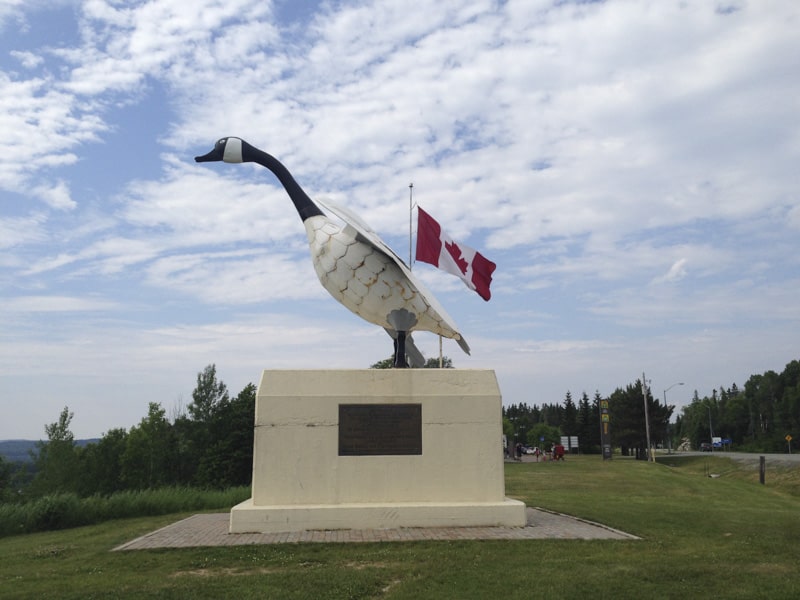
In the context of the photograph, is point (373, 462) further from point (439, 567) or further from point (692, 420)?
point (692, 420)

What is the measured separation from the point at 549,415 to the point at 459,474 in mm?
88506

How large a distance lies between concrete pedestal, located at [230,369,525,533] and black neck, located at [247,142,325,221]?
285cm

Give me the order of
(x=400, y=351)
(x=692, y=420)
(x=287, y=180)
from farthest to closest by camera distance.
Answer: (x=692, y=420) → (x=287, y=180) → (x=400, y=351)

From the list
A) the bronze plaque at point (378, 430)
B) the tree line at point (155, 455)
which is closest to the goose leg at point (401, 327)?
the bronze plaque at point (378, 430)

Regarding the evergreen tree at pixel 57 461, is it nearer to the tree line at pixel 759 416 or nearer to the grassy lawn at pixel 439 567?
the grassy lawn at pixel 439 567

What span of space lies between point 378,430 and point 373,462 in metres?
0.50

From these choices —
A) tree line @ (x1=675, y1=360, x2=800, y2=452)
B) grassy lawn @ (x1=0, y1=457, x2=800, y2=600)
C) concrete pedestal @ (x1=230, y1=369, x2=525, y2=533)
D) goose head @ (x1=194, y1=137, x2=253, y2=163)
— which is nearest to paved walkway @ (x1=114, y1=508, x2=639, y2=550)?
concrete pedestal @ (x1=230, y1=369, x2=525, y2=533)

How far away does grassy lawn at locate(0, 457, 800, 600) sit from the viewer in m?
6.04

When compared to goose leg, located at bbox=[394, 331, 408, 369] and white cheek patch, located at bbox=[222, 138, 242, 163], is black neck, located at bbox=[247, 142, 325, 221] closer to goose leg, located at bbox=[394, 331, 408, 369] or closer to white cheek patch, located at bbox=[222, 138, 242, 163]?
white cheek patch, located at bbox=[222, 138, 242, 163]

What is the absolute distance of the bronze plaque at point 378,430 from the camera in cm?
989

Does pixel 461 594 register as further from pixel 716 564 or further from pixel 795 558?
pixel 795 558

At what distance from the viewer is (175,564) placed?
7.25m

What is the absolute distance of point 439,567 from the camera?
6902 mm

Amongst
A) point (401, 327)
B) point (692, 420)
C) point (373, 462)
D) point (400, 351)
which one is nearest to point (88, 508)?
point (373, 462)
